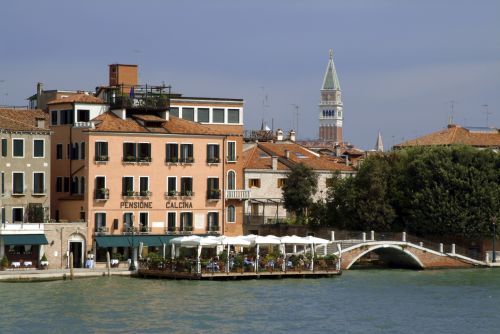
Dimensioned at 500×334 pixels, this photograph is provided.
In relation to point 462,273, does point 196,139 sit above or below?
above

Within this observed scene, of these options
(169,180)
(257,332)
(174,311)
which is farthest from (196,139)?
(257,332)

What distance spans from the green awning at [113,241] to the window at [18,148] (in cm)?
584

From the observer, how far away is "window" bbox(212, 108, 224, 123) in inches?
3376

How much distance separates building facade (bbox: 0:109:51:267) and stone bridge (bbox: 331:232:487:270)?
16347 mm

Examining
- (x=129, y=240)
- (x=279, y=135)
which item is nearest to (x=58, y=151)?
(x=129, y=240)

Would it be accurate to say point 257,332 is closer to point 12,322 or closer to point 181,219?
point 12,322

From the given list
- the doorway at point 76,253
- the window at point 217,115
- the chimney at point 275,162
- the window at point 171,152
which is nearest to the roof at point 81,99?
the window at point 171,152

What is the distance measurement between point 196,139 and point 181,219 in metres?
4.53

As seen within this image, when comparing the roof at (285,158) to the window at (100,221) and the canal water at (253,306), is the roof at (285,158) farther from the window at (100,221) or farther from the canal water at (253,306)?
the canal water at (253,306)

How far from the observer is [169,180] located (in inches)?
3029

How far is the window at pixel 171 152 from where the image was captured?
252 ft

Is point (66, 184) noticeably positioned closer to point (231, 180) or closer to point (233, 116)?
point (231, 180)

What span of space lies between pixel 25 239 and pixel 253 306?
639 inches

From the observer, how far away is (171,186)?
252 ft
